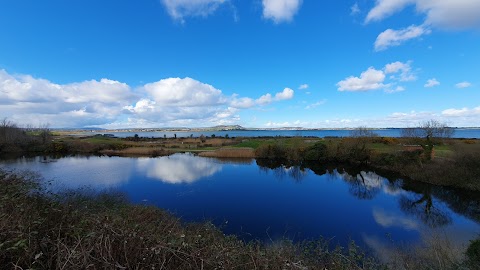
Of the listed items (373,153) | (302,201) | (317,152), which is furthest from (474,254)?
(317,152)

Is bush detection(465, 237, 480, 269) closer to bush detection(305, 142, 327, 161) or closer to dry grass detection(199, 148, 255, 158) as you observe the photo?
bush detection(305, 142, 327, 161)

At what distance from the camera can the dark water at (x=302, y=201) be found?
14.0 m

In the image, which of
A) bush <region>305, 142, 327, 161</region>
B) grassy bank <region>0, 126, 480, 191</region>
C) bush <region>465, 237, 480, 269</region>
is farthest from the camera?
bush <region>305, 142, 327, 161</region>

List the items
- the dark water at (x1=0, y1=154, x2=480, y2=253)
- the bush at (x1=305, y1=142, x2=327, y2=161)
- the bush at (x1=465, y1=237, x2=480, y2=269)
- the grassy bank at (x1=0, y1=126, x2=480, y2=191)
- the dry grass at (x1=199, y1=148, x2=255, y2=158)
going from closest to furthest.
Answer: the bush at (x1=465, y1=237, x2=480, y2=269) → the dark water at (x1=0, y1=154, x2=480, y2=253) → the grassy bank at (x1=0, y1=126, x2=480, y2=191) → the bush at (x1=305, y1=142, x2=327, y2=161) → the dry grass at (x1=199, y1=148, x2=255, y2=158)

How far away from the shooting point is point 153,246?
10.3 feet

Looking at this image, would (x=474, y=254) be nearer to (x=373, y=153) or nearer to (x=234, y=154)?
(x=373, y=153)

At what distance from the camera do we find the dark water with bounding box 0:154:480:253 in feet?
46.0

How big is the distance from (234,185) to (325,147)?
2074cm

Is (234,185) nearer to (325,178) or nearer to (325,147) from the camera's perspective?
(325,178)

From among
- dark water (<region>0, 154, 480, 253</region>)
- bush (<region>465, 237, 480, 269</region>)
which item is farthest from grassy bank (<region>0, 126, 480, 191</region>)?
bush (<region>465, 237, 480, 269</region>)

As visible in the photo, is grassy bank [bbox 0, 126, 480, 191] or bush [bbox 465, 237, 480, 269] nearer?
bush [bbox 465, 237, 480, 269]

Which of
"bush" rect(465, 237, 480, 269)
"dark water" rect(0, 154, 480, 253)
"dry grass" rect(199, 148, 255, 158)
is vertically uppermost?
"bush" rect(465, 237, 480, 269)

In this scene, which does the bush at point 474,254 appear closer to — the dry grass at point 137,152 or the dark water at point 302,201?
the dark water at point 302,201

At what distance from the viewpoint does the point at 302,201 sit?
20.0m
